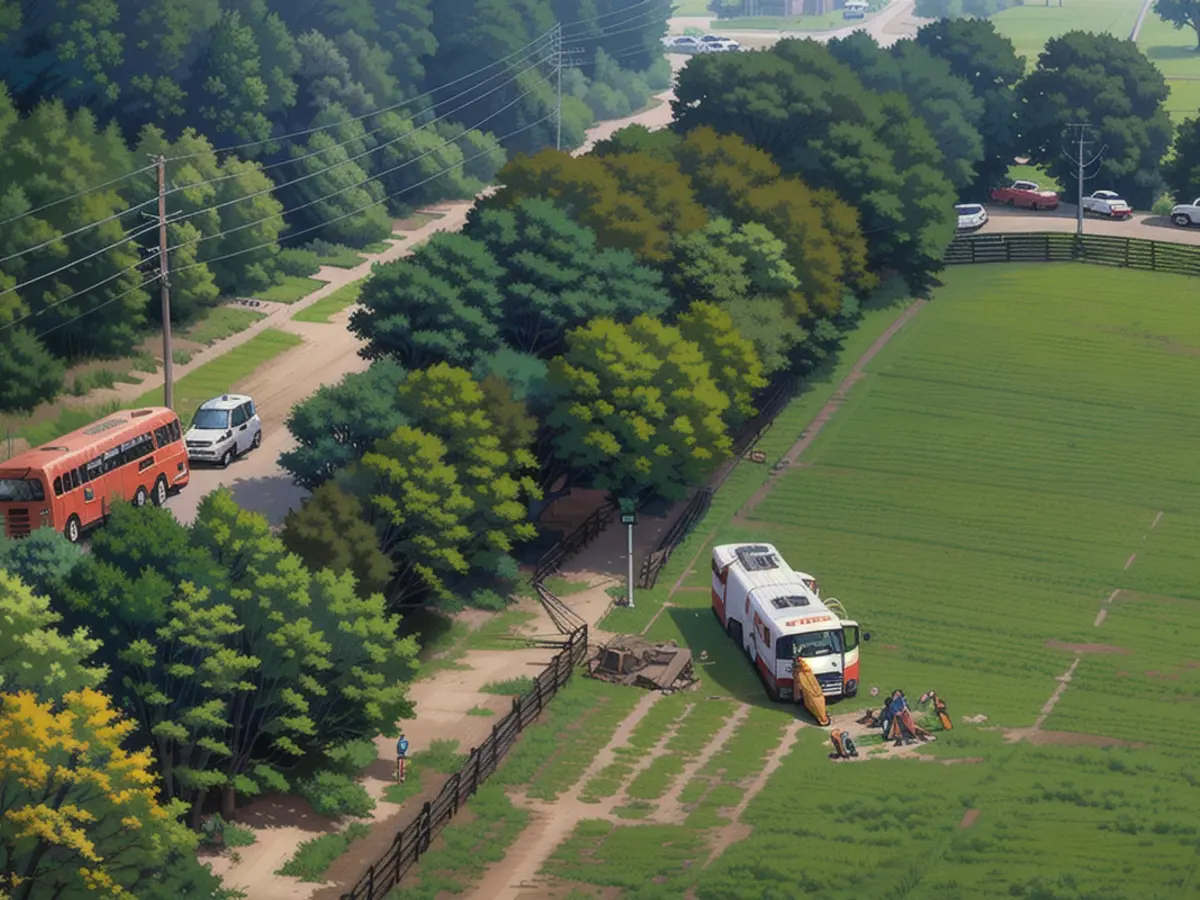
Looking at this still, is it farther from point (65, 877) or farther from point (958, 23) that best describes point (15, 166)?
point (958, 23)

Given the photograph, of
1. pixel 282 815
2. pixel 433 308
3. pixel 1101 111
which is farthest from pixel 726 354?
pixel 1101 111

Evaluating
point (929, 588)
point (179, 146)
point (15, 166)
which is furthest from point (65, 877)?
point (179, 146)

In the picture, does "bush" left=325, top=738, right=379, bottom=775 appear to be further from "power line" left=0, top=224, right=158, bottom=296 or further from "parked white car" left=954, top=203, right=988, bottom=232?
"parked white car" left=954, top=203, right=988, bottom=232

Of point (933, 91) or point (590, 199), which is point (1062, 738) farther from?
point (933, 91)

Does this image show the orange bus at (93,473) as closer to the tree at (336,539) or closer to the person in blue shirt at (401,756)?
the tree at (336,539)

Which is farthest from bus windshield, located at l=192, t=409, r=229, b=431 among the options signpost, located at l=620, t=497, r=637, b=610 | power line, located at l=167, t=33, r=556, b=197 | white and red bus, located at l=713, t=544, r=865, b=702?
white and red bus, located at l=713, t=544, r=865, b=702

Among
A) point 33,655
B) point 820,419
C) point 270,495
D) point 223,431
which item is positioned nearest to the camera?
point 33,655
